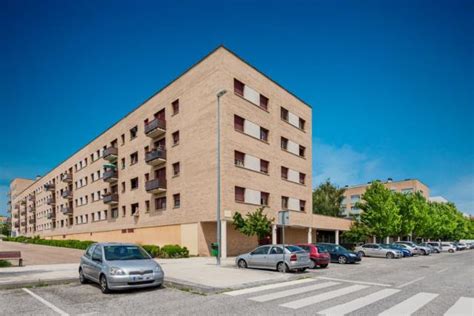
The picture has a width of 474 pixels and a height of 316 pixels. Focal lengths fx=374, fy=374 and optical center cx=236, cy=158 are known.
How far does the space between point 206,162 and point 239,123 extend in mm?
4539

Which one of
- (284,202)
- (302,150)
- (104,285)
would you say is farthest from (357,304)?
(302,150)

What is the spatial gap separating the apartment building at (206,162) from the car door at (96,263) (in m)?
15.7

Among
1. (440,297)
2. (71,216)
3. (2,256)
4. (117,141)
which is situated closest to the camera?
(440,297)

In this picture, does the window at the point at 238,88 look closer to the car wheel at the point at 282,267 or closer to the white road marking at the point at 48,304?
the car wheel at the point at 282,267

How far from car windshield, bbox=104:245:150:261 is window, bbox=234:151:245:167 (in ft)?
58.2

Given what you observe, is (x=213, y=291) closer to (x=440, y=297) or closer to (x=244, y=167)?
(x=440, y=297)

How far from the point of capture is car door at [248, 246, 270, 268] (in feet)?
58.1

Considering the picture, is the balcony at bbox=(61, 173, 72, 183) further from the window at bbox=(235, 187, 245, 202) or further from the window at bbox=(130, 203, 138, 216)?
the window at bbox=(235, 187, 245, 202)

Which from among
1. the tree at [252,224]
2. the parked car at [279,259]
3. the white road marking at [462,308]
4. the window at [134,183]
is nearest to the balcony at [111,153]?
the window at [134,183]

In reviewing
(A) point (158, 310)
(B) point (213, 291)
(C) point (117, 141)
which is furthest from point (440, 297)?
(C) point (117, 141)

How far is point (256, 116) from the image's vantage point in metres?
Answer: 32.7

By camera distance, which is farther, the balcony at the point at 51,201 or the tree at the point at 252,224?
the balcony at the point at 51,201

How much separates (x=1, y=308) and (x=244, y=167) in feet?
73.2

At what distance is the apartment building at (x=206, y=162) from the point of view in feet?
95.8
